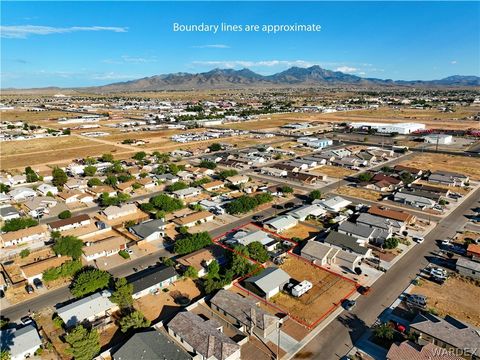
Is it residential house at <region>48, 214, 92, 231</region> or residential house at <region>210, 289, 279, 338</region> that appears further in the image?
residential house at <region>48, 214, 92, 231</region>

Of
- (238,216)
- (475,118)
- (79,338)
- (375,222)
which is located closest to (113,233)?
(238,216)

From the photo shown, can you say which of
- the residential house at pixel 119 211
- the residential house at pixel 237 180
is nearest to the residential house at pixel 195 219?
the residential house at pixel 119 211

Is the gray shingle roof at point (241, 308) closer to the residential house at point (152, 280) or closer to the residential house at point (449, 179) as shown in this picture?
the residential house at point (152, 280)

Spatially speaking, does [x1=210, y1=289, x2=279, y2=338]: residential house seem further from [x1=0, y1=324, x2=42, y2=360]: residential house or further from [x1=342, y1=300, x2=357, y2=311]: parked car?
[x1=0, y1=324, x2=42, y2=360]: residential house

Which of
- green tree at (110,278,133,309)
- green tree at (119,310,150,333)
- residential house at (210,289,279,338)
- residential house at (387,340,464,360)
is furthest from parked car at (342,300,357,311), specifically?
green tree at (110,278,133,309)

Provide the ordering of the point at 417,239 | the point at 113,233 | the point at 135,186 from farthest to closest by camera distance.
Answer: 1. the point at 135,186
2. the point at 113,233
3. the point at 417,239

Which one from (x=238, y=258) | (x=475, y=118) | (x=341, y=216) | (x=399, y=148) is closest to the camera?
(x=238, y=258)

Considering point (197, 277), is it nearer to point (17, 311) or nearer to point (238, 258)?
point (238, 258)
